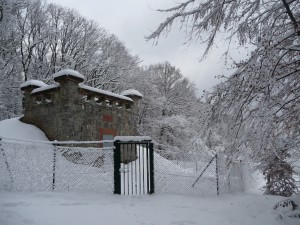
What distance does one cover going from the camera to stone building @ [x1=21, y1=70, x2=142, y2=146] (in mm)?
11945

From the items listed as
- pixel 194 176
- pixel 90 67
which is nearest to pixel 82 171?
pixel 194 176

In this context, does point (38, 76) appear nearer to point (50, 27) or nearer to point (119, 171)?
point (50, 27)

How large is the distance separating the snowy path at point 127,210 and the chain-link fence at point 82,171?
500mm

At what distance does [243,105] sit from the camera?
505cm

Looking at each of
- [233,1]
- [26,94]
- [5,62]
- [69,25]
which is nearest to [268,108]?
[233,1]

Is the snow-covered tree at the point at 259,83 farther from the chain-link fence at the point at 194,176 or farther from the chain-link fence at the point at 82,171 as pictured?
the chain-link fence at the point at 194,176

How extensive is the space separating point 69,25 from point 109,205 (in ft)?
75.3

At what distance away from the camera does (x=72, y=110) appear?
12.0 meters

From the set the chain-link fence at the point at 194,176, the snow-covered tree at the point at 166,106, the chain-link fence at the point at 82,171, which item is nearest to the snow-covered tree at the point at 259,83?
the chain-link fence at the point at 82,171

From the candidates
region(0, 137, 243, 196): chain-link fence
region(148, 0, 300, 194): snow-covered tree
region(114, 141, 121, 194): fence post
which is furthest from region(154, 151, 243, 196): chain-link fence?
region(148, 0, 300, 194): snow-covered tree

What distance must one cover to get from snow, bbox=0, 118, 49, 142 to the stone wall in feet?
0.98

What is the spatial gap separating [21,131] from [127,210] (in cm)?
810

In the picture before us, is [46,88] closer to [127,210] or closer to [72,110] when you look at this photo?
[72,110]

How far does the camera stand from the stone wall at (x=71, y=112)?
12.0 meters
